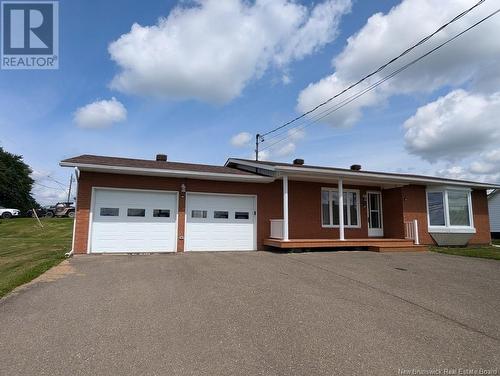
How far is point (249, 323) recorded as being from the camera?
4480mm

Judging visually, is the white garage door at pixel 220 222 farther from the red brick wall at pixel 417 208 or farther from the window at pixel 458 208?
the window at pixel 458 208

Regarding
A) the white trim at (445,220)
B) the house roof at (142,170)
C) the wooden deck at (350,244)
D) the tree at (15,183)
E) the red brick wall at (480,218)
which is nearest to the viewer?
the house roof at (142,170)

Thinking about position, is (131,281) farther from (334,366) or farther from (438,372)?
(438,372)

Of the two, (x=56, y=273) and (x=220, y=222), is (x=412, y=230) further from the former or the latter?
(x=56, y=273)

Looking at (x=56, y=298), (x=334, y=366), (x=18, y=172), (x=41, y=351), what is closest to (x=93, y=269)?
(x=56, y=298)

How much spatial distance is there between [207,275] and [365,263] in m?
4.62

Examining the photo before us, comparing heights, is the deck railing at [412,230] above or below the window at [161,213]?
below

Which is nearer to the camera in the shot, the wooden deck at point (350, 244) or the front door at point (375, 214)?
the wooden deck at point (350, 244)

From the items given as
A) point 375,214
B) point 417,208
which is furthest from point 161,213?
point 417,208

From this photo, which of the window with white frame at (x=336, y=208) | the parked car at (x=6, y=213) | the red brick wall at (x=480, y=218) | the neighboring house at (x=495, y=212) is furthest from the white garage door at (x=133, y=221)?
the neighboring house at (x=495, y=212)

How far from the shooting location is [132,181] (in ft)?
39.2

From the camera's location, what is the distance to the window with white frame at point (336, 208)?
→ 14.7 meters

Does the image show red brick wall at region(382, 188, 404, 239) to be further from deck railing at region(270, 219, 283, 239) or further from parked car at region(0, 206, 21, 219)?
parked car at region(0, 206, 21, 219)

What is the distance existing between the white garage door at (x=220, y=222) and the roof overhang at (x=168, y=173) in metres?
0.77
